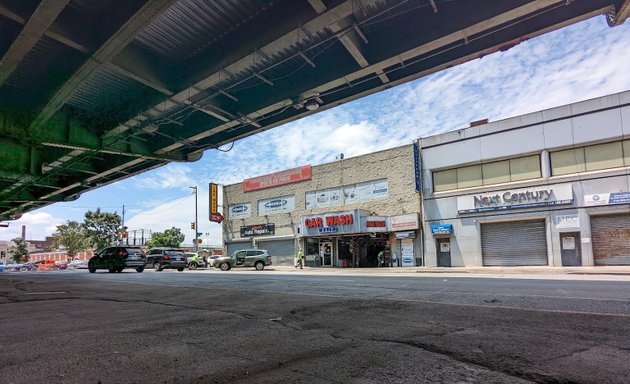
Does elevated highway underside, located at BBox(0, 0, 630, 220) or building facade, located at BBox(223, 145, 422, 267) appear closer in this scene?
elevated highway underside, located at BBox(0, 0, 630, 220)

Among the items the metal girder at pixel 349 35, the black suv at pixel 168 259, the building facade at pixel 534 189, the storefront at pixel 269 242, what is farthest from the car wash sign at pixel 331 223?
the metal girder at pixel 349 35

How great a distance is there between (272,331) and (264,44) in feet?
15.9

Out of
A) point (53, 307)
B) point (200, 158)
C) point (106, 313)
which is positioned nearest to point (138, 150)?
point (200, 158)

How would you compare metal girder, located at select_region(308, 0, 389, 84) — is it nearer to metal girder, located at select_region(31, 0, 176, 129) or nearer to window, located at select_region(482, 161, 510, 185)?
metal girder, located at select_region(31, 0, 176, 129)

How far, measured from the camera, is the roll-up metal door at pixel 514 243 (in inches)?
1033

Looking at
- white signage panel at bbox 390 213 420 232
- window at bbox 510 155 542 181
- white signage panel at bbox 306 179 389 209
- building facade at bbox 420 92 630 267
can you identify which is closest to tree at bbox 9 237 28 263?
white signage panel at bbox 306 179 389 209

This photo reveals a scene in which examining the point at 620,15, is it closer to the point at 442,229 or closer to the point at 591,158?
the point at 591,158

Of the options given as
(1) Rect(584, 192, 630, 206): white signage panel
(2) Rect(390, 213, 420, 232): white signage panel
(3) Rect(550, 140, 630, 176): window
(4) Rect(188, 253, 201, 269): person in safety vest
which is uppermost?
(3) Rect(550, 140, 630, 176): window

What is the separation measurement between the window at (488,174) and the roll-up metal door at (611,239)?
4.49 m

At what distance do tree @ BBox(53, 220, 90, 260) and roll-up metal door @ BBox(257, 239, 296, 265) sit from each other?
43204 millimetres

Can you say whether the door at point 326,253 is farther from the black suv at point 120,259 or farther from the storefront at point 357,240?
the black suv at point 120,259

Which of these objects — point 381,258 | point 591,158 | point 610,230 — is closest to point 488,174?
point 591,158

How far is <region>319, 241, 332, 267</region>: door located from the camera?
1457 inches

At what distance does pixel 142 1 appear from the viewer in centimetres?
622
